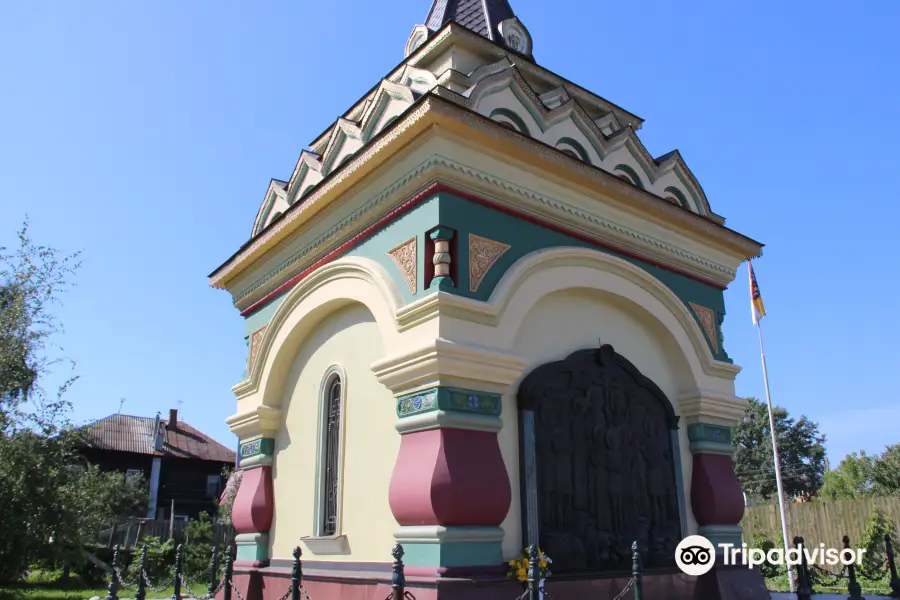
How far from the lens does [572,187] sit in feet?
25.3

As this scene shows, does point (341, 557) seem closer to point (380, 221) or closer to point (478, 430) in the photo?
point (478, 430)

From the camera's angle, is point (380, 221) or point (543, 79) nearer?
point (380, 221)

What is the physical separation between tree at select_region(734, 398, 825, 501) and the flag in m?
34.1

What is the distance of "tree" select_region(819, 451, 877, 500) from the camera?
102ft

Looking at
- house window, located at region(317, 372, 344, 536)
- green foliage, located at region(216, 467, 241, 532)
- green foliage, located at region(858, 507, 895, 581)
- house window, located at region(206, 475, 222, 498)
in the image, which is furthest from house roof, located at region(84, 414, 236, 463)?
green foliage, located at region(858, 507, 895, 581)

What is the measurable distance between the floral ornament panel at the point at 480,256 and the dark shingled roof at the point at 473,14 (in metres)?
4.95

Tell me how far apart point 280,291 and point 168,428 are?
27565 mm

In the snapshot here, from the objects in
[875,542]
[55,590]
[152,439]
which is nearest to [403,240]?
[875,542]

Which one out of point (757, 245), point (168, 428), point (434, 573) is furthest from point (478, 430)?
A: point (168, 428)

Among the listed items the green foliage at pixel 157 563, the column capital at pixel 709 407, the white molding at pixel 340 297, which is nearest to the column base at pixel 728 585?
the column capital at pixel 709 407

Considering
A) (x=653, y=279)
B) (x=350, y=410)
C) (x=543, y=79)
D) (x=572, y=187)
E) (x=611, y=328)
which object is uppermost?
(x=543, y=79)

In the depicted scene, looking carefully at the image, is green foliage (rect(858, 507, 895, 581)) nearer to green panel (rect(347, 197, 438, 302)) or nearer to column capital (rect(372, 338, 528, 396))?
column capital (rect(372, 338, 528, 396))

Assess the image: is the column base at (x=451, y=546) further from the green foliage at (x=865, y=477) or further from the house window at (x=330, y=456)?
the green foliage at (x=865, y=477)

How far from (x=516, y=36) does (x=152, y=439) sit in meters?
27.8
